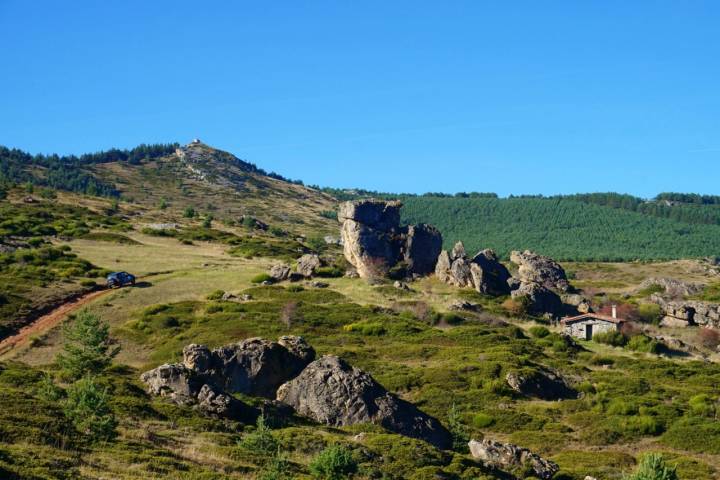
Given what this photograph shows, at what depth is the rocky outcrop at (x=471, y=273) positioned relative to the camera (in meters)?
89.8

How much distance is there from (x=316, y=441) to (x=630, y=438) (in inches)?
892

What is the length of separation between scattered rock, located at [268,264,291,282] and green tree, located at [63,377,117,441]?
193 ft

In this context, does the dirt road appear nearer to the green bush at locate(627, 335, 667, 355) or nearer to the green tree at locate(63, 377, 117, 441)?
the green tree at locate(63, 377, 117, 441)

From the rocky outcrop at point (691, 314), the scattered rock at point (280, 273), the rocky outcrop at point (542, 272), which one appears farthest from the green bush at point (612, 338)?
the scattered rock at point (280, 273)

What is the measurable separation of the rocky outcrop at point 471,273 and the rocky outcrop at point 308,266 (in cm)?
1360

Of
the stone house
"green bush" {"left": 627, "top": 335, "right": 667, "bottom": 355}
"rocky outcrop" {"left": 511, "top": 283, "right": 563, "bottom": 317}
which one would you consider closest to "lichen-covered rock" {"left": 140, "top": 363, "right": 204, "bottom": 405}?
"green bush" {"left": 627, "top": 335, "right": 667, "bottom": 355}

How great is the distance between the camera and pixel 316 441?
32.9m

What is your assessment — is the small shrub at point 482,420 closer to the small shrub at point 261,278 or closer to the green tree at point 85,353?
the green tree at point 85,353

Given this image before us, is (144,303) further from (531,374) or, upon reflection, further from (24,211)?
(24,211)

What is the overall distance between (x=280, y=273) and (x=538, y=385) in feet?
128

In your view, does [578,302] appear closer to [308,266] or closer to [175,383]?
[308,266]

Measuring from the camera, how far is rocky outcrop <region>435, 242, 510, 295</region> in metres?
89.8

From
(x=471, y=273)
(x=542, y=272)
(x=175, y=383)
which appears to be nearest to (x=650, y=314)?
(x=542, y=272)

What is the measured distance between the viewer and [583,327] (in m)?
80.2
